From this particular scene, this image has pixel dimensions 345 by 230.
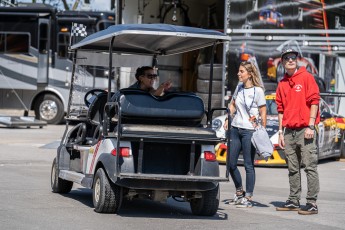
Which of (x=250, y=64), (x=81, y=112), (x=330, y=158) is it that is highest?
(x=250, y=64)

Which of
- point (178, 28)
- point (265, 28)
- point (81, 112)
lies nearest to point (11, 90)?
point (265, 28)

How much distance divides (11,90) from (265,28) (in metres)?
11.4

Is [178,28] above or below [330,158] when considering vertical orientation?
above

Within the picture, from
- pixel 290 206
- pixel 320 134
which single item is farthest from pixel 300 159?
pixel 320 134

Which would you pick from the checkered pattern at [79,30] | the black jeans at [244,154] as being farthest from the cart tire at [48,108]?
the black jeans at [244,154]

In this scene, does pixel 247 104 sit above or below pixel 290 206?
above

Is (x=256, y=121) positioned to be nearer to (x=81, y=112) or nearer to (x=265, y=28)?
(x=81, y=112)

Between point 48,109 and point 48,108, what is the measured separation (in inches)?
1.3

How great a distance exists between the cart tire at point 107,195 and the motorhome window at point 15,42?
19.5 m

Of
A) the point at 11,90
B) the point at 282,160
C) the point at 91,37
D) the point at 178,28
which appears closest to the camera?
the point at 178,28

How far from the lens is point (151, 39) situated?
10.9m

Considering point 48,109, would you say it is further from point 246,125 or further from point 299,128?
point 299,128

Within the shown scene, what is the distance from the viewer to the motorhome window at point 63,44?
1123 inches

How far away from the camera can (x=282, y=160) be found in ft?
54.4
